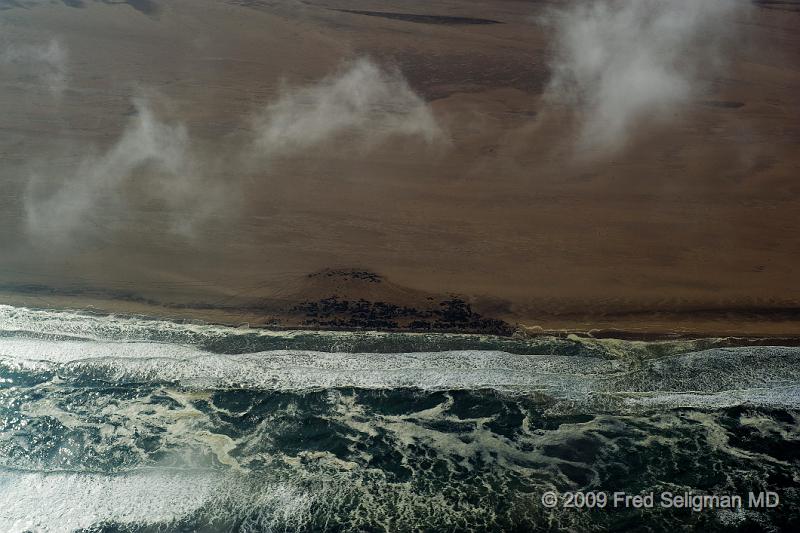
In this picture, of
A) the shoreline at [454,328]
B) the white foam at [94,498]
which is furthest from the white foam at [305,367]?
the white foam at [94,498]

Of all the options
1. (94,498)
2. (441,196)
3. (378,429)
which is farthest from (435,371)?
(94,498)

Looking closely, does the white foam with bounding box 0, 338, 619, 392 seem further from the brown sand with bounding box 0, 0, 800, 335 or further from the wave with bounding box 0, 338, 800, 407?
the brown sand with bounding box 0, 0, 800, 335

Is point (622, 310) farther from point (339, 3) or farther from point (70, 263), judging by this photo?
point (339, 3)

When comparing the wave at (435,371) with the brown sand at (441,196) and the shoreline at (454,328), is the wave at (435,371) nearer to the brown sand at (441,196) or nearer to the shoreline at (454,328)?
the shoreline at (454,328)

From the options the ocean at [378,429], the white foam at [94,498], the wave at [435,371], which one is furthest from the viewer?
the wave at [435,371]

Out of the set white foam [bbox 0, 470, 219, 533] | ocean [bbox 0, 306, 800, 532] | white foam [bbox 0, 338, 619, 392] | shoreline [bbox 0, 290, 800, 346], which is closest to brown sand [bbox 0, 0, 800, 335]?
shoreline [bbox 0, 290, 800, 346]

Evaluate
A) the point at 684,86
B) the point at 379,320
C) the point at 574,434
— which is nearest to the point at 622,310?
the point at 574,434
